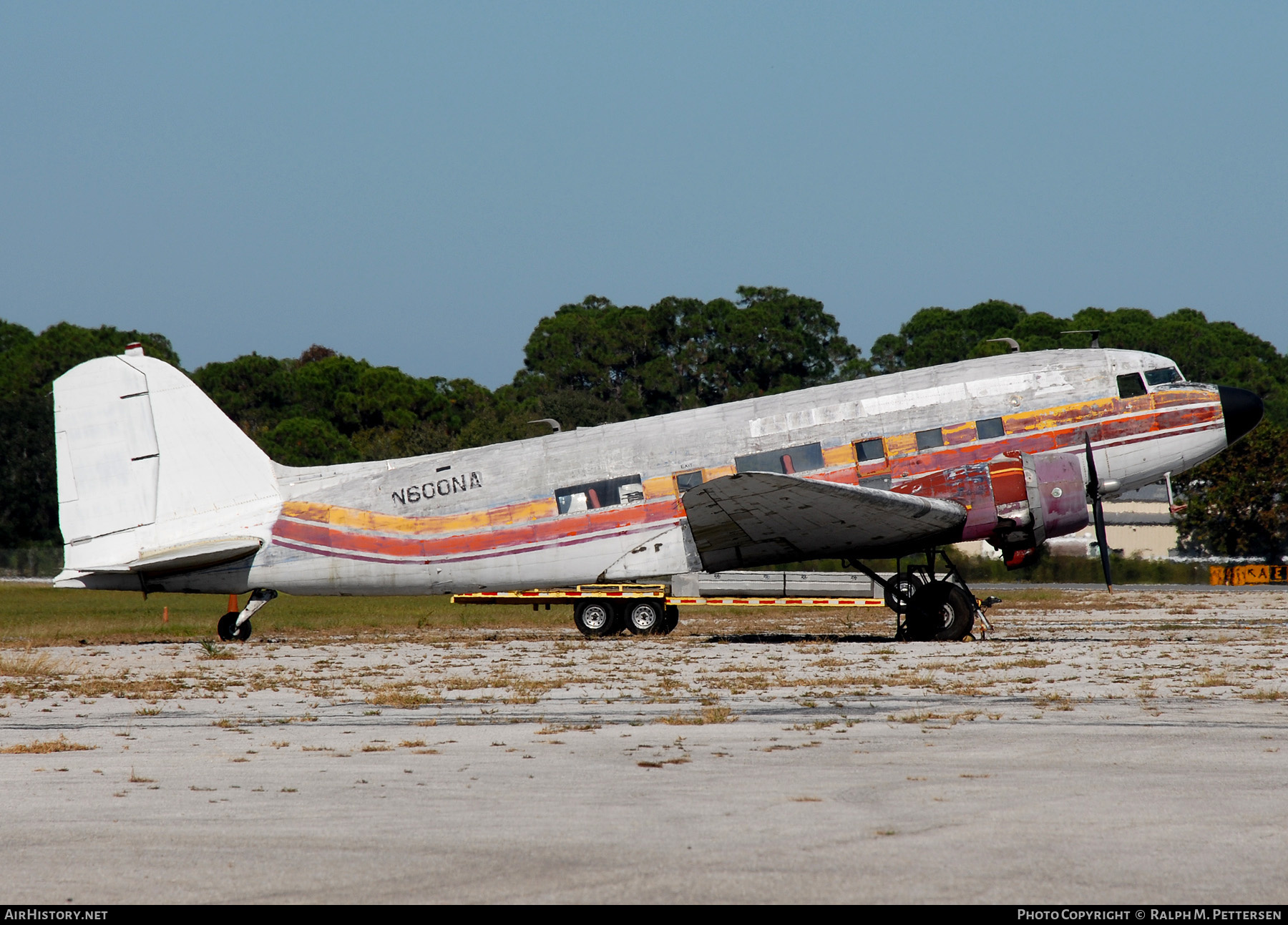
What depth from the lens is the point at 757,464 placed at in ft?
75.5

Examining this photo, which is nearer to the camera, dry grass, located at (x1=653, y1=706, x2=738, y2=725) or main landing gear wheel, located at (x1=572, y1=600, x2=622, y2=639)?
dry grass, located at (x1=653, y1=706, x2=738, y2=725)

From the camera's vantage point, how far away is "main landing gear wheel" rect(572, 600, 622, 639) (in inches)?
1045

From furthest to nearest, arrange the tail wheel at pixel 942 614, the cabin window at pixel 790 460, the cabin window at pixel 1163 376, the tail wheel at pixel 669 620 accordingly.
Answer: the tail wheel at pixel 669 620 → the cabin window at pixel 790 460 → the cabin window at pixel 1163 376 → the tail wheel at pixel 942 614

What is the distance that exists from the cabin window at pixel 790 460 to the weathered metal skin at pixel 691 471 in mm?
66

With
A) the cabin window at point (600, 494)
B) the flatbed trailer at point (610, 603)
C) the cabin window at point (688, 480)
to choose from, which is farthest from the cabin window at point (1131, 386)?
the flatbed trailer at point (610, 603)

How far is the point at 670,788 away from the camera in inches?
348

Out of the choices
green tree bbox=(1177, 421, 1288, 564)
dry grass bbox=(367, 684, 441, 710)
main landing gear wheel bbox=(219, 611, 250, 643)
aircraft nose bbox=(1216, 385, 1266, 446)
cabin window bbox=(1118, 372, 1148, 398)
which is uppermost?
cabin window bbox=(1118, 372, 1148, 398)

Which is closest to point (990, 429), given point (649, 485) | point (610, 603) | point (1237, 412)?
point (1237, 412)

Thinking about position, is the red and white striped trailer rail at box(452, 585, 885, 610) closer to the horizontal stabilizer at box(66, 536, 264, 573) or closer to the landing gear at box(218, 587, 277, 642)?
the landing gear at box(218, 587, 277, 642)

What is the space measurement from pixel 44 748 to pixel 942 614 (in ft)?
50.4

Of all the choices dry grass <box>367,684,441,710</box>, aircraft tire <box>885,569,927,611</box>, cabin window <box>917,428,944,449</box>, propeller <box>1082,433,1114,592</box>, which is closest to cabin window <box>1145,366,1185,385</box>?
propeller <box>1082,433,1114,592</box>

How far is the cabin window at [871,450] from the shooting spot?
2259 centimetres

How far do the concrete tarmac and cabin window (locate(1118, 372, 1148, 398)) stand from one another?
6076mm

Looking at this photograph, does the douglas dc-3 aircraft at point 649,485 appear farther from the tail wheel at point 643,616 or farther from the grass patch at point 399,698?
the grass patch at point 399,698
